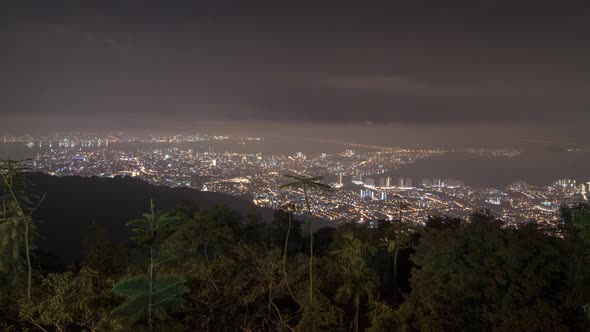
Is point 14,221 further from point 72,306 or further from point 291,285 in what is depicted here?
point 291,285

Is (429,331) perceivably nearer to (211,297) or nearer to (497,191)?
(211,297)

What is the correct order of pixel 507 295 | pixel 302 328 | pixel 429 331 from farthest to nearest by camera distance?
1. pixel 507 295
2. pixel 429 331
3. pixel 302 328

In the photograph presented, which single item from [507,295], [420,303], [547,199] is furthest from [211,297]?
[547,199]

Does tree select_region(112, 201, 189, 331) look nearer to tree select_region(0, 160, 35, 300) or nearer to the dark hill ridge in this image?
tree select_region(0, 160, 35, 300)

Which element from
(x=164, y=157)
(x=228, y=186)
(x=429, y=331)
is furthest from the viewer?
(x=164, y=157)

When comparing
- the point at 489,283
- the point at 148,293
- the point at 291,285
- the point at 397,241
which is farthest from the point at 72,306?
the point at 397,241

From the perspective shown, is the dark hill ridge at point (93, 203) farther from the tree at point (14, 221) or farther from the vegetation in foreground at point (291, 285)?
the tree at point (14, 221)
